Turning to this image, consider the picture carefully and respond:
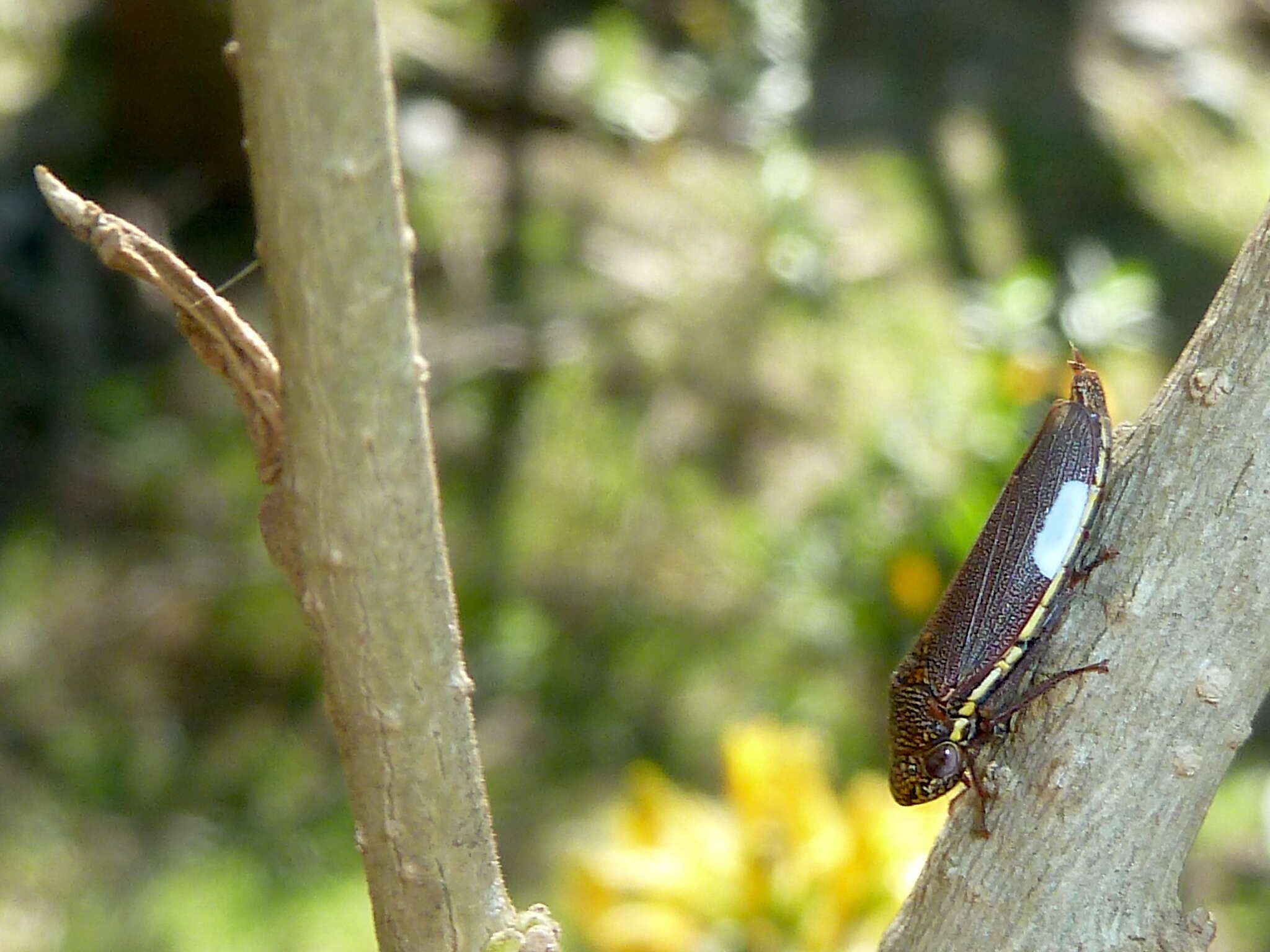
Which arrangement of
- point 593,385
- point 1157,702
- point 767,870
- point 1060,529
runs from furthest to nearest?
point 593,385
point 767,870
point 1060,529
point 1157,702

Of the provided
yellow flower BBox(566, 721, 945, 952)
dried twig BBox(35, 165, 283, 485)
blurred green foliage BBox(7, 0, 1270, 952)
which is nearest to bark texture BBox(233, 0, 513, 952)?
dried twig BBox(35, 165, 283, 485)

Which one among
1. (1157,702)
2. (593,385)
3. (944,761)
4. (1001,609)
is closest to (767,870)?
(944,761)

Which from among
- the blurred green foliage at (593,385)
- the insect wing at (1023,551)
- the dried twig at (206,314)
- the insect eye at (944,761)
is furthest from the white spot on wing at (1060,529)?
the blurred green foliage at (593,385)

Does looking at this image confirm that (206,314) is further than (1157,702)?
No

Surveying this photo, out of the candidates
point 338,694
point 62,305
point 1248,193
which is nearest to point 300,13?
point 338,694

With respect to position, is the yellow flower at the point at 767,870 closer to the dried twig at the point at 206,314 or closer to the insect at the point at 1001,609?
the insect at the point at 1001,609

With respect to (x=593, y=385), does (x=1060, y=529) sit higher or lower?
lower

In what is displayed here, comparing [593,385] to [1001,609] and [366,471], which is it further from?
[366,471]
